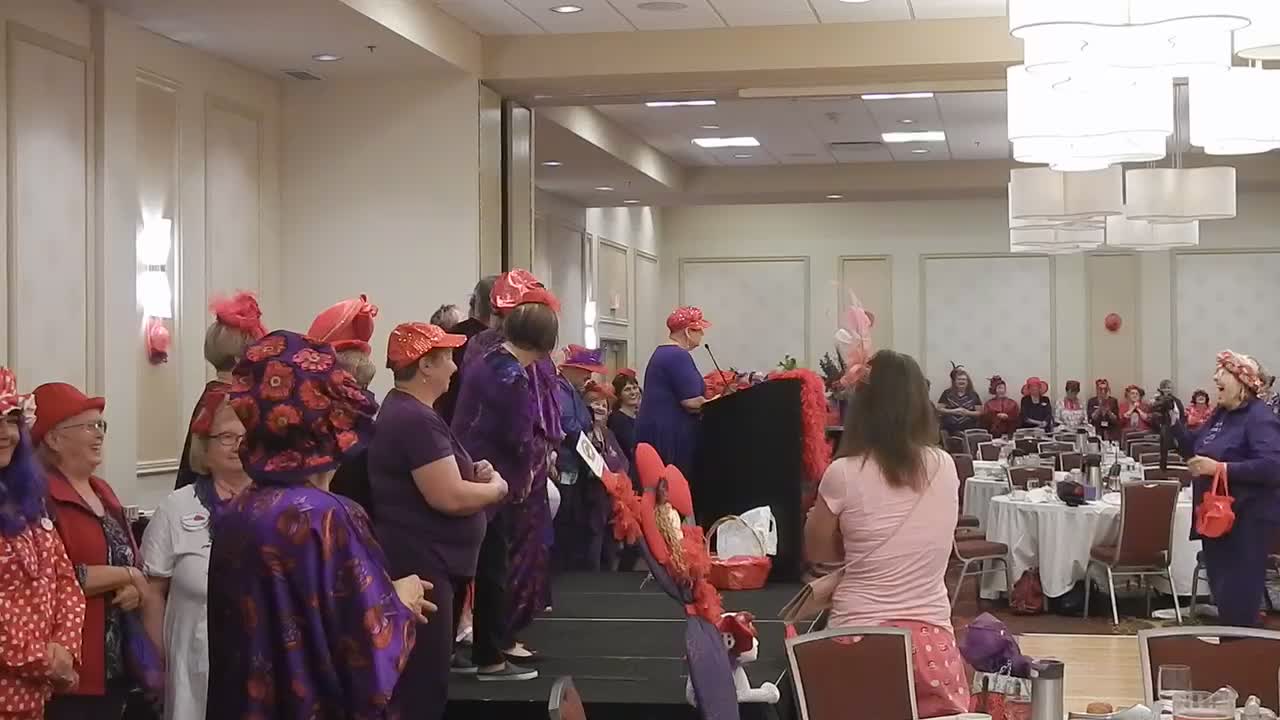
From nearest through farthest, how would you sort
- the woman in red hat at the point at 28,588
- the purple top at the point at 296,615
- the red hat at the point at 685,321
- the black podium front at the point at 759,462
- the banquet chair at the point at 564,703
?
1. the purple top at the point at 296,615
2. the banquet chair at the point at 564,703
3. the woman in red hat at the point at 28,588
4. the black podium front at the point at 759,462
5. the red hat at the point at 685,321

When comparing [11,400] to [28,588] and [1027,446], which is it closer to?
[28,588]

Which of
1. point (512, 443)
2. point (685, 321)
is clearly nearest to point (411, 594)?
point (512, 443)

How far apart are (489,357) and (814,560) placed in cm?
123

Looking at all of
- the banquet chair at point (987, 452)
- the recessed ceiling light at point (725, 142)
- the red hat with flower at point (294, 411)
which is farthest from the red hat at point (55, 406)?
the recessed ceiling light at point (725, 142)

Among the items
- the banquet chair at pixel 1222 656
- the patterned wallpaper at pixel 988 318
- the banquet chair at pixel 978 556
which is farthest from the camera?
the patterned wallpaper at pixel 988 318

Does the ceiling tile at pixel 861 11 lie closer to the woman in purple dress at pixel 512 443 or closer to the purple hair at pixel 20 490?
the woman in purple dress at pixel 512 443

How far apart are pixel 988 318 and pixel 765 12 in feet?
41.8

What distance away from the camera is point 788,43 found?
1023 cm

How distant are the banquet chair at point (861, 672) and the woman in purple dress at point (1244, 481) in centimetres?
397

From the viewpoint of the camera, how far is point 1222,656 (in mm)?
3973

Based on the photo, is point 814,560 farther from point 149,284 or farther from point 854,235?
point 854,235

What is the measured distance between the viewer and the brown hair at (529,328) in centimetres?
488

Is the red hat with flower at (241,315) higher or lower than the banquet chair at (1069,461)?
higher

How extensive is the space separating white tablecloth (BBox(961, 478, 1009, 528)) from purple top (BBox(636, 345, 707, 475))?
359 centimetres
